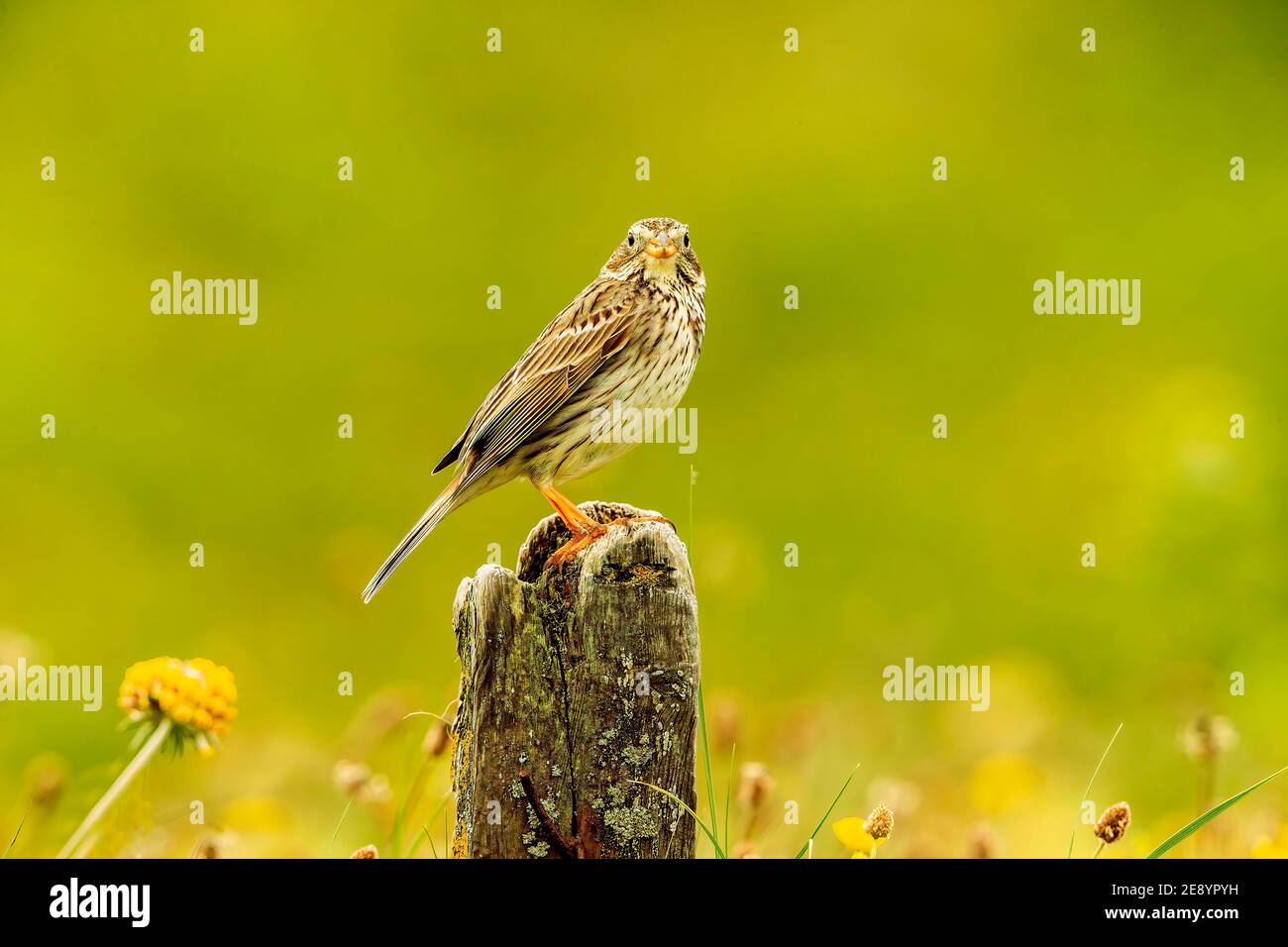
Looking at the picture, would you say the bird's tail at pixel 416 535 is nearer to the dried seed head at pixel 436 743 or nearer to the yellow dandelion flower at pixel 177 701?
the dried seed head at pixel 436 743

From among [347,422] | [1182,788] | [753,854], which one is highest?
[347,422]

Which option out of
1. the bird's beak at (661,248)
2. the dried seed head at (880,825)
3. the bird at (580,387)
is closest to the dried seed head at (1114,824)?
the dried seed head at (880,825)

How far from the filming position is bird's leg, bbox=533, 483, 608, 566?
463cm

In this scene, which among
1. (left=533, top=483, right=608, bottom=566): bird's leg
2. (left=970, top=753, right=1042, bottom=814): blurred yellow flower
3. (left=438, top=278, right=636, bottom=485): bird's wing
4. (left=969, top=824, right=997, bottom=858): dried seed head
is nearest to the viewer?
(left=533, top=483, right=608, bottom=566): bird's leg

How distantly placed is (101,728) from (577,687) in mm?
7769

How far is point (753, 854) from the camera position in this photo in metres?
4.86

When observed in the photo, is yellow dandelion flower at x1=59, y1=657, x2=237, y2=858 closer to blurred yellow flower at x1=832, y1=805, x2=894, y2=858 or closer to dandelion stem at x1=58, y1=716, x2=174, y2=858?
dandelion stem at x1=58, y1=716, x2=174, y2=858

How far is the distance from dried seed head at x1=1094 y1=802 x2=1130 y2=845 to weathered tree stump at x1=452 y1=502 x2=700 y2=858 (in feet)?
3.97

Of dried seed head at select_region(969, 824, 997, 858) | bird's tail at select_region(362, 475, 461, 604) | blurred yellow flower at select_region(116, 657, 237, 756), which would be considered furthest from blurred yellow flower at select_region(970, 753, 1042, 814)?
blurred yellow flower at select_region(116, 657, 237, 756)

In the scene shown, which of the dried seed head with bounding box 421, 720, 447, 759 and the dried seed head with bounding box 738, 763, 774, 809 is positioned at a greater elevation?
the dried seed head with bounding box 421, 720, 447, 759

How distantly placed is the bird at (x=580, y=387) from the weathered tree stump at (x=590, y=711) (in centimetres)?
206
